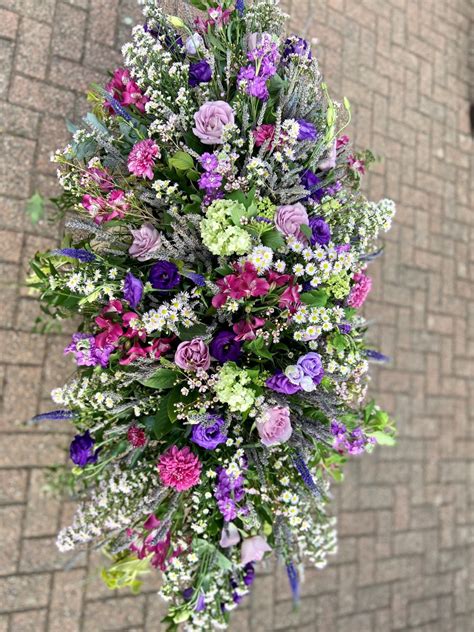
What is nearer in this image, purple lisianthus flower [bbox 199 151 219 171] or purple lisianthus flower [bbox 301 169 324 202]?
purple lisianthus flower [bbox 199 151 219 171]

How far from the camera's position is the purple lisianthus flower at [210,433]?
1.69 metres

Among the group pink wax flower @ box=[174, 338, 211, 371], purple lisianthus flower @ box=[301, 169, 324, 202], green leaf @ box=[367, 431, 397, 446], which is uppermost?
purple lisianthus flower @ box=[301, 169, 324, 202]

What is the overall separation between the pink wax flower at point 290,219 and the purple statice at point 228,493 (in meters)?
0.79

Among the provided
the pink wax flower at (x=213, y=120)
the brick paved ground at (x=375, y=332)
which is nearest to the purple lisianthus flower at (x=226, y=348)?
the pink wax flower at (x=213, y=120)

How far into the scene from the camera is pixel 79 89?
292cm

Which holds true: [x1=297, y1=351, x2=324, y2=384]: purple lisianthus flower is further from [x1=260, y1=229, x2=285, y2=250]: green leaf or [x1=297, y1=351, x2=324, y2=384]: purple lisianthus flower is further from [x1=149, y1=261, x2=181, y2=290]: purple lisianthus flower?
[x1=149, y1=261, x2=181, y2=290]: purple lisianthus flower

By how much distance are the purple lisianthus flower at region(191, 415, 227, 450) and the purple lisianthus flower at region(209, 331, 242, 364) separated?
0.61ft

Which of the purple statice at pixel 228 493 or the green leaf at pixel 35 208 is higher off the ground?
the green leaf at pixel 35 208

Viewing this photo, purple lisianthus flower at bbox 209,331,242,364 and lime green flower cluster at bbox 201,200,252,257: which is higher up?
lime green flower cluster at bbox 201,200,252,257

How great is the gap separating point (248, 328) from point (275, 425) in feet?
1.00

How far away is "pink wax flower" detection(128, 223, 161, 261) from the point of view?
5.80 feet

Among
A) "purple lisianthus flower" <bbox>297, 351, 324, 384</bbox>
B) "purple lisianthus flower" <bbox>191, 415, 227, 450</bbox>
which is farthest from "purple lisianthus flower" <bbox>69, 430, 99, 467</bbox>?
"purple lisianthus flower" <bbox>297, 351, 324, 384</bbox>

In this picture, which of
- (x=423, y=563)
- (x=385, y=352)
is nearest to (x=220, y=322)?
(x=385, y=352)

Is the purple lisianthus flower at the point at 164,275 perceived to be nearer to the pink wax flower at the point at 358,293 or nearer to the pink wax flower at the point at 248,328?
the pink wax flower at the point at 248,328
